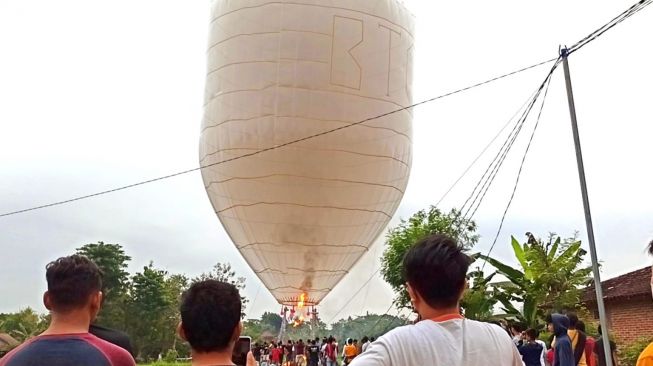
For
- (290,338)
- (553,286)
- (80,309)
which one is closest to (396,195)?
(553,286)

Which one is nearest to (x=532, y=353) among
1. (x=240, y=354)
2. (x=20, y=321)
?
(x=240, y=354)

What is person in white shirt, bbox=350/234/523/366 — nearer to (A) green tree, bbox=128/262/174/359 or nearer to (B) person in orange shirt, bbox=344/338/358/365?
(B) person in orange shirt, bbox=344/338/358/365

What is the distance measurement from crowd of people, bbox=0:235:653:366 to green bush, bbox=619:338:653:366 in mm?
11975

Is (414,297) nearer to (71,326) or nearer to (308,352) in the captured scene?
(71,326)

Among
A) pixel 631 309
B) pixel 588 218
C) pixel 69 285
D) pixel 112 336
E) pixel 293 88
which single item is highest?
pixel 293 88

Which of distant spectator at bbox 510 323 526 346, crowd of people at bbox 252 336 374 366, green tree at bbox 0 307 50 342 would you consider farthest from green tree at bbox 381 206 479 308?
green tree at bbox 0 307 50 342

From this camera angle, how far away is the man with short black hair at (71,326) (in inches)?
81.0

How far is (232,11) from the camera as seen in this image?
48.0 feet

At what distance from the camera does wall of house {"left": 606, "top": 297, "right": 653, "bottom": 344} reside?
516 inches

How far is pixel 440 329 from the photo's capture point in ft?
5.99

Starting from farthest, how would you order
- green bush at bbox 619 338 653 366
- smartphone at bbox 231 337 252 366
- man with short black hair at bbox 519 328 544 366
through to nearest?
green bush at bbox 619 338 653 366
man with short black hair at bbox 519 328 544 366
smartphone at bbox 231 337 252 366

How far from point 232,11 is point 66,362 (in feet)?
44.1

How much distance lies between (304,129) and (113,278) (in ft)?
73.1

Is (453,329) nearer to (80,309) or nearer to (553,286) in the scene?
(80,309)
